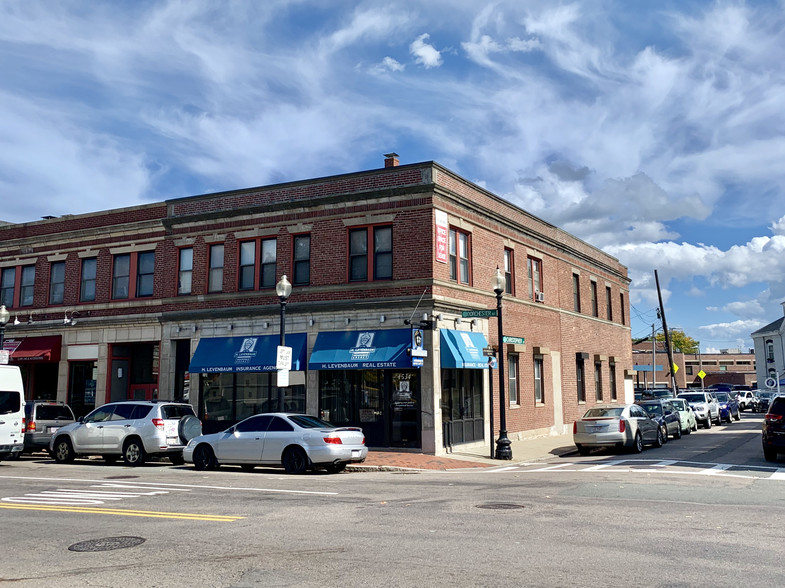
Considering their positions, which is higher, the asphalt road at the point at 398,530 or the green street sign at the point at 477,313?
the green street sign at the point at 477,313

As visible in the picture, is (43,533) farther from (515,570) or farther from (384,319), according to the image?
(384,319)

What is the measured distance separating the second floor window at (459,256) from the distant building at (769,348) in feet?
203

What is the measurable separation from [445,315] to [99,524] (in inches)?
544

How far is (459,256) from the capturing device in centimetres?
2350

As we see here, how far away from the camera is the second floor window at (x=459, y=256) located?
23.2 meters

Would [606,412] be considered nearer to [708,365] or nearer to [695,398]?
[695,398]

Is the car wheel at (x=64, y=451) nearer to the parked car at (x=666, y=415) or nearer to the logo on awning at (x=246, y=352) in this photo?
the logo on awning at (x=246, y=352)

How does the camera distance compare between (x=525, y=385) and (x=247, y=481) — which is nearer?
(x=247, y=481)

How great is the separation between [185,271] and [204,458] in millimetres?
10066

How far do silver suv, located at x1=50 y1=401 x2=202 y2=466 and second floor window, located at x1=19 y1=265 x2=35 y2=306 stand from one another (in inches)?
467

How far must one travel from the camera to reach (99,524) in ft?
32.2

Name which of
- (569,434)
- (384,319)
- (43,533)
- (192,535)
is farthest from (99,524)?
(569,434)

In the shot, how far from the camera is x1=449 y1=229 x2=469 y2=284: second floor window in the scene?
23156 millimetres

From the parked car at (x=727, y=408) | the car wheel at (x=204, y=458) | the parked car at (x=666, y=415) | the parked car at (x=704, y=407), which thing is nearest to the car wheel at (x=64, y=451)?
the car wheel at (x=204, y=458)
